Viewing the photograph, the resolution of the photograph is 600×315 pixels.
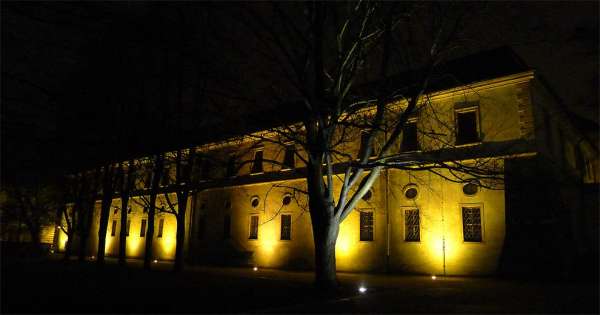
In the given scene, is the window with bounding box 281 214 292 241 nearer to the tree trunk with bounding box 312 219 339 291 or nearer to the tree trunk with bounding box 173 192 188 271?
the tree trunk with bounding box 173 192 188 271

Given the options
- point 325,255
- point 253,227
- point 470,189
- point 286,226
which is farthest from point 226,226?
point 325,255

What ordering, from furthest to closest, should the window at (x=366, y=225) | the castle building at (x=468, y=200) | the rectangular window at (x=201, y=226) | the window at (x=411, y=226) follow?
the rectangular window at (x=201, y=226), the window at (x=366, y=225), the window at (x=411, y=226), the castle building at (x=468, y=200)

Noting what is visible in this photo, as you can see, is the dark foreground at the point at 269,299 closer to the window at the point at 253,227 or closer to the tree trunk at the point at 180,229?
the tree trunk at the point at 180,229

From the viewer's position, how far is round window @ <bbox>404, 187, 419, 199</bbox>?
21.8m

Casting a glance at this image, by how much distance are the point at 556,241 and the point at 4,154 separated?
21.2 m

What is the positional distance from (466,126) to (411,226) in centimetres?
584

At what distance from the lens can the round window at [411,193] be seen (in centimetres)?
2175

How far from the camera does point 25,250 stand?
108 feet

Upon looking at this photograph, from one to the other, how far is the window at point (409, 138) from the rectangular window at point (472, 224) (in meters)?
4.45

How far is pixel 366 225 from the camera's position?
923 inches

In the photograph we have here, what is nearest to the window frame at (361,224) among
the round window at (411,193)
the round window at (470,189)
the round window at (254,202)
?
the round window at (411,193)

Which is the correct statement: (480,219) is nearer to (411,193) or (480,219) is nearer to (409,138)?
(411,193)

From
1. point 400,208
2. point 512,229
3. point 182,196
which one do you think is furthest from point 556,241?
point 182,196

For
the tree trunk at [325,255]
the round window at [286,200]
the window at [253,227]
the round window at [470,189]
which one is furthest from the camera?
the window at [253,227]
